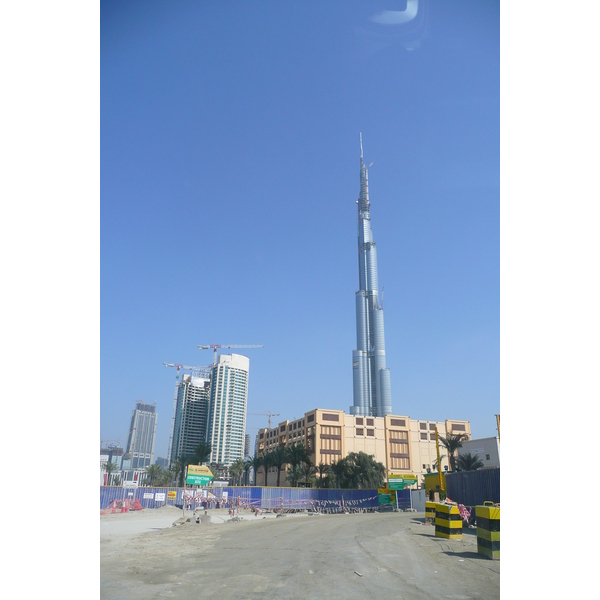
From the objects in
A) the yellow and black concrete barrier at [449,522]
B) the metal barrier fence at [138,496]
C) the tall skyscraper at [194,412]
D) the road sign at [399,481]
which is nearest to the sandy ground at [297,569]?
the yellow and black concrete barrier at [449,522]

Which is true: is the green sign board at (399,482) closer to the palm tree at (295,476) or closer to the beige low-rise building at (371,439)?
the palm tree at (295,476)

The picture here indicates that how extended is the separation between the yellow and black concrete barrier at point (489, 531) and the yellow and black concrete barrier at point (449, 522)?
3.95 metres

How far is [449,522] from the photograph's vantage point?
613 inches

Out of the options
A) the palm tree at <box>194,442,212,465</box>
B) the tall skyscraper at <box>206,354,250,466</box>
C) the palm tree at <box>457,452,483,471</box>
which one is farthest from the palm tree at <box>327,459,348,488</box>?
the tall skyscraper at <box>206,354,250,466</box>

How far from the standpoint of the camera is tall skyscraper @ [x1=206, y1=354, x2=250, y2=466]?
146m

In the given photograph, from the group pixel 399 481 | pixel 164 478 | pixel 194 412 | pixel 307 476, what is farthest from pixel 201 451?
pixel 194 412

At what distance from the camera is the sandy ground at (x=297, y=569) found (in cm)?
752

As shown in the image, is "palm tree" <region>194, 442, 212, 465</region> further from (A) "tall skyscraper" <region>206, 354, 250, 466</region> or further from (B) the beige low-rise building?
(A) "tall skyscraper" <region>206, 354, 250, 466</region>

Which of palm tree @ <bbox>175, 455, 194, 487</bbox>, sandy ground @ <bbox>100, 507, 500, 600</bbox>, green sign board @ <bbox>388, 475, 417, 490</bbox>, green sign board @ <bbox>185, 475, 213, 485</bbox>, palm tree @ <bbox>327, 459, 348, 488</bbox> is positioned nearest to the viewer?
sandy ground @ <bbox>100, 507, 500, 600</bbox>

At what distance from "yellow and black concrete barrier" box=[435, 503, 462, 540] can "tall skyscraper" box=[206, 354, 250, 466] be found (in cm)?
13551

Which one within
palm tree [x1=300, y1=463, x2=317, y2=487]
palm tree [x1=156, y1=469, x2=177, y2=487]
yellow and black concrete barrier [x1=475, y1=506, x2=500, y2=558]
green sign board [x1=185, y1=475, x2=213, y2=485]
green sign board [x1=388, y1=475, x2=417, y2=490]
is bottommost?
palm tree [x1=156, y1=469, x2=177, y2=487]
